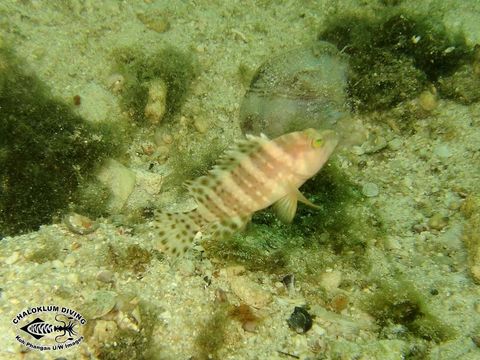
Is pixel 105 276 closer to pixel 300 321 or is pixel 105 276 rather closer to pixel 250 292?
pixel 250 292

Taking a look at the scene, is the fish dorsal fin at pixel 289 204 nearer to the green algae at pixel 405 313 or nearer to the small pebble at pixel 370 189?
the green algae at pixel 405 313

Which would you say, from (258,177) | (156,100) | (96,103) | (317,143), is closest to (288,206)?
(258,177)

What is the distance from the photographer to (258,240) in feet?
15.5

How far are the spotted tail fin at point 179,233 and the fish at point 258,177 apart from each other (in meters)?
0.16

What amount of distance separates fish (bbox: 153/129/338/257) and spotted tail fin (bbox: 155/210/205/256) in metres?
0.16

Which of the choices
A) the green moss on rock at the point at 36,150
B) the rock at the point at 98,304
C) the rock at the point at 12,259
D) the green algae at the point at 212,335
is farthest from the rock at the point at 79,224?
the green algae at the point at 212,335

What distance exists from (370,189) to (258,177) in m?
2.16

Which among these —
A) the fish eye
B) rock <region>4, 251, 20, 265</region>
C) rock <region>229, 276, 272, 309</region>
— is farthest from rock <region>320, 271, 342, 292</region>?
rock <region>4, 251, 20, 265</region>

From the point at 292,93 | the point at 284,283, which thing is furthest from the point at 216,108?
the point at 284,283

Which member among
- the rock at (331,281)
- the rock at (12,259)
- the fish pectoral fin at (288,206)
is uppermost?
the fish pectoral fin at (288,206)

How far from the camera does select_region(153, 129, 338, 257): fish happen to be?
399 cm

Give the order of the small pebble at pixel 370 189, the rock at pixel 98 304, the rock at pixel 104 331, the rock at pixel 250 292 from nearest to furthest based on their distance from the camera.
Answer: the rock at pixel 104 331
the rock at pixel 98 304
the rock at pixel 250 292
the small pebble at pixel 370 189

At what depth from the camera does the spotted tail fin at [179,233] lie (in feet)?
14.3

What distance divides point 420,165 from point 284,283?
9.31 feet
